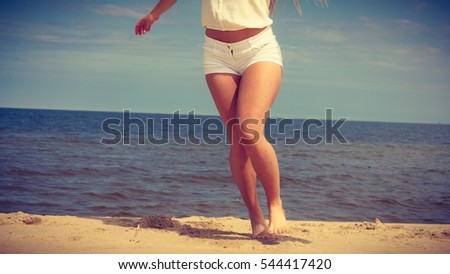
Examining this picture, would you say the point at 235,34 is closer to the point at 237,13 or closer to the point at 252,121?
the point at 237,13

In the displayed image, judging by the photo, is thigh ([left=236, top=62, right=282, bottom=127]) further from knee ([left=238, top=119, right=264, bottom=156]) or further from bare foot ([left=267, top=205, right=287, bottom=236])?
bare foot ([left=267, top=205, right=287, bottom=236])

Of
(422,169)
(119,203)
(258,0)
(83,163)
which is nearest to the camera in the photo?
(258,0)

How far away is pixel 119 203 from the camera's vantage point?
23.7ft

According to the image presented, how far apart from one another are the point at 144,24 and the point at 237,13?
783 mm

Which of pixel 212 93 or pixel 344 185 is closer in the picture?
pixel 212 93

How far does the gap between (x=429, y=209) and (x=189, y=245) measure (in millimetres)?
5869

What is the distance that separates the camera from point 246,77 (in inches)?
120

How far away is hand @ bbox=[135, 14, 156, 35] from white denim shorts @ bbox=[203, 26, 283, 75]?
19.0 inches

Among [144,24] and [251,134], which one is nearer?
[251,134]

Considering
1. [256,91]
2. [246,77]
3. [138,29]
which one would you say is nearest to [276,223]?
[256,91]

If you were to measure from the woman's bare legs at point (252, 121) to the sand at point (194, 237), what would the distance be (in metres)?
0.39

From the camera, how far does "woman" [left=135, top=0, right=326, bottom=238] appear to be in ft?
9.83
